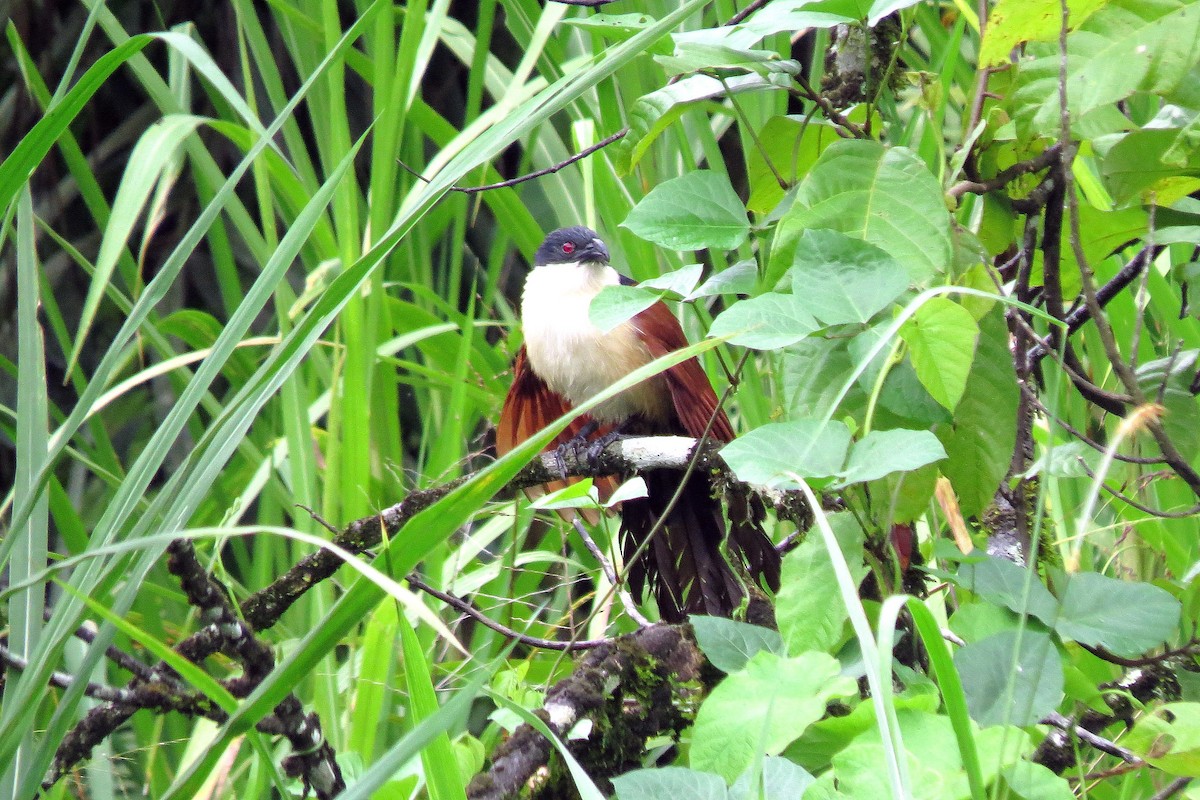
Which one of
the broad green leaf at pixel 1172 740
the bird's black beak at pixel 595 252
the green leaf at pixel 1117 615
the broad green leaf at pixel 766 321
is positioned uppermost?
the broad green leaf at pixel 766 321

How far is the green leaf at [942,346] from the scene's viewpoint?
27.5 inches

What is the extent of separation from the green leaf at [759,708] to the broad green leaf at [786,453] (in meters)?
0.12

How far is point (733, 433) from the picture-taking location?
156 cm

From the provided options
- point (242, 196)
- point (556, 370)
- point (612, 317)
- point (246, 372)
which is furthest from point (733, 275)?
point (242, 196)

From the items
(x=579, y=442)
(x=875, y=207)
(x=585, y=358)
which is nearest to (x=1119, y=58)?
(x=875, y=207)

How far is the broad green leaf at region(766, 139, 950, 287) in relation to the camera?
0.79m

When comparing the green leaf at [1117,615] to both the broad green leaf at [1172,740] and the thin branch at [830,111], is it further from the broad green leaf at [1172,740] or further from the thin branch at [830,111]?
the thin branch at [830,111]

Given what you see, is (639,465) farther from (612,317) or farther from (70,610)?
(70,610)

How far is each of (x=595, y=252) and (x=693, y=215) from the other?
1.26m

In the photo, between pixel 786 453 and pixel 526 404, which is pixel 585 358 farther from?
pixel 786 453

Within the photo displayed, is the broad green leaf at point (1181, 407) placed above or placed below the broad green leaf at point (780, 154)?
below

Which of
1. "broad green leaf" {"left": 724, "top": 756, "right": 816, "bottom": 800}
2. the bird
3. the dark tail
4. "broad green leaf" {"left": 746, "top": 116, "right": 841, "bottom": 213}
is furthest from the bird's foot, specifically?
"broad green leaf" {"left": 724, "top": 756, "right": 816, "bottom": 800}

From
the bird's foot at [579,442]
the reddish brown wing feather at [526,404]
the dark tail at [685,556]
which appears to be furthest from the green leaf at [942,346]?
the reddish brown wing feather at [526,404]

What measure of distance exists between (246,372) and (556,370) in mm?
590
